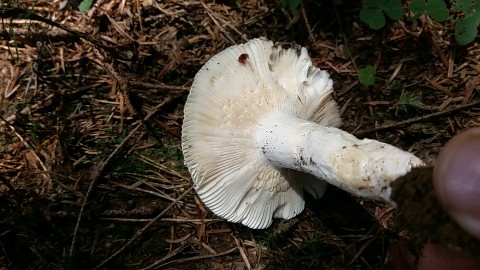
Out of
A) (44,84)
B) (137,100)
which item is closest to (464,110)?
(137,100)

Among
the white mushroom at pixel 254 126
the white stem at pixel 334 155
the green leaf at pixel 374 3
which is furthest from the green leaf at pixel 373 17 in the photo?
the white stem at pixel 334 155

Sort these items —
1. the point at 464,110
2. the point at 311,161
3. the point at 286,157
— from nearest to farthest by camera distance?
the point at 311,161 → the point at 286,157 → the point at 464,110

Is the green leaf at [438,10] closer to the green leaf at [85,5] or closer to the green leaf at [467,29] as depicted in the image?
the green leaf at [467,29]

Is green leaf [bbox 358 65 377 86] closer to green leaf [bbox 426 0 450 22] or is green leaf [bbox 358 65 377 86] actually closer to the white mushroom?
the white mushroom

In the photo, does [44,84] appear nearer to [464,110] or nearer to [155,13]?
[155,13]

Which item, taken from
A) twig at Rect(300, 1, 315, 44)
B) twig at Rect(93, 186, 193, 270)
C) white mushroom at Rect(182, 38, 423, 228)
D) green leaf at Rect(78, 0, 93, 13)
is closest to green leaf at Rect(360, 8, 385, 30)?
twig at Rect(300, 1, 315, 44)

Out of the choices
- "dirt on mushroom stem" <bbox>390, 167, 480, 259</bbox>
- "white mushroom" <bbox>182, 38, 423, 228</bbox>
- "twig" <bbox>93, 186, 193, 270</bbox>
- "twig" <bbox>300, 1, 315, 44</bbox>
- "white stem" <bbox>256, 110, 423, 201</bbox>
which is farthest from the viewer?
"twig" <bbox>300, 1, 315, 44</bbox>
